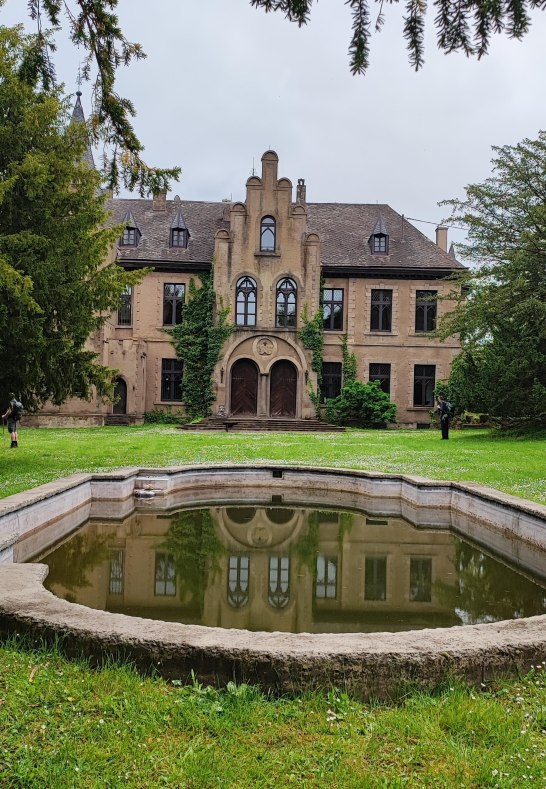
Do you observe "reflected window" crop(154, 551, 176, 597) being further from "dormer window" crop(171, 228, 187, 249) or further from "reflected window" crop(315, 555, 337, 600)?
"dormer window" crop(171, 228, 187, 249)

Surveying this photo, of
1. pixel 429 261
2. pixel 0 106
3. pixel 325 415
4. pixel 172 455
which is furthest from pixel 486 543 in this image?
pixel 429 261

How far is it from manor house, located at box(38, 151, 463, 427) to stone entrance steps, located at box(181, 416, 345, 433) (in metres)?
1.34

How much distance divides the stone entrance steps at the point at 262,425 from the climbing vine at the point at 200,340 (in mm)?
2305

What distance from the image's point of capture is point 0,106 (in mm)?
11328

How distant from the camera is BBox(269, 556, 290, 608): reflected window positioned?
19.4 feet

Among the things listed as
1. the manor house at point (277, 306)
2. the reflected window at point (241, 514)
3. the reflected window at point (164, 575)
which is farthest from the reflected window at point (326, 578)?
the manor house at point (277, 306)

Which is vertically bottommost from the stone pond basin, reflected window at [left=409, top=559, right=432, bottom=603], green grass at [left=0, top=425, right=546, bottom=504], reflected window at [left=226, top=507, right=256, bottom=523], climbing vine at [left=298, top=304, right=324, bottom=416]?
A: reflected window at [left=226, top=507, right=256, bottom=523]

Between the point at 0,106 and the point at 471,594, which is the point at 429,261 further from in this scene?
the point at 471,594

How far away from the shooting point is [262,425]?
2870 centimetres

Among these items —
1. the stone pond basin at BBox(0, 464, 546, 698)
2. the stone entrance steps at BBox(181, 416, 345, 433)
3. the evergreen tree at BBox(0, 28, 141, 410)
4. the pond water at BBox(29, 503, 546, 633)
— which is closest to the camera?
the stone pond basin at BBox(0, 464, 546, 698)

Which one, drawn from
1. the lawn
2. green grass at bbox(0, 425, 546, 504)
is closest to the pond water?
the lawn

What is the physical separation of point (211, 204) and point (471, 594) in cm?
3358

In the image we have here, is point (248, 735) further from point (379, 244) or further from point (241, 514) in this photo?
point (379, 244)

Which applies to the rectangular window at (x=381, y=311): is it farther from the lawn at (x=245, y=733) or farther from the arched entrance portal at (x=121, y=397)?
the lawn at (x=245, y=733)
